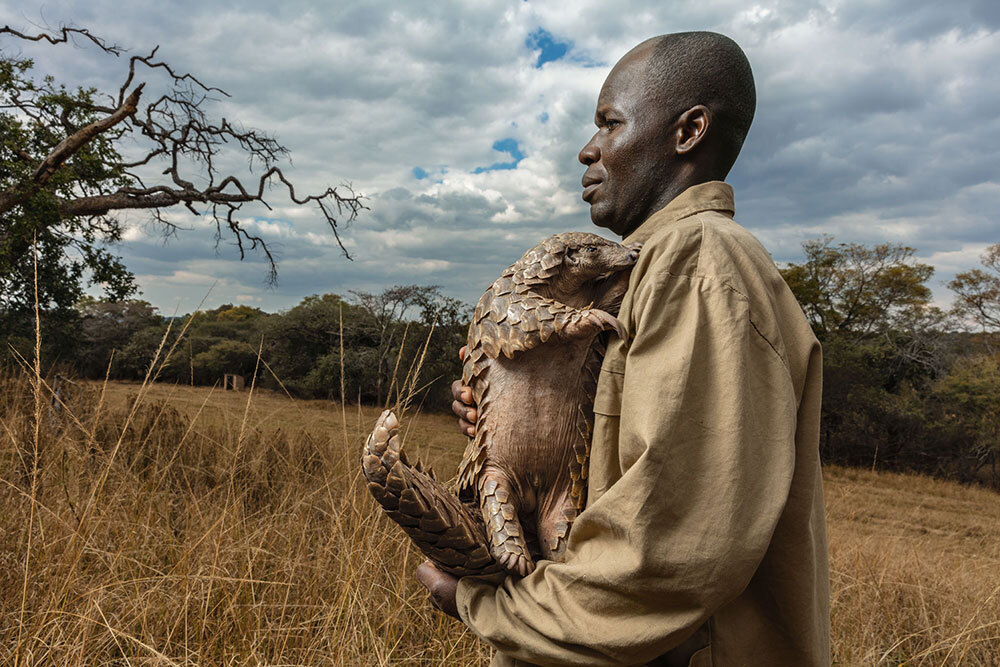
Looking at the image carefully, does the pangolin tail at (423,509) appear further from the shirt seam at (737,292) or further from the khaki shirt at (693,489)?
the shirt seam at (737,292)

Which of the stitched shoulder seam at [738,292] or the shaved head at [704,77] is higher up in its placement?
the shaved head at [704,77]

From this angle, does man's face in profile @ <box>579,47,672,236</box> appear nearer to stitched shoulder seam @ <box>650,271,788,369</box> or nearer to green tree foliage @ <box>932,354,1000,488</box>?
stitched shoulder seam @ <box>650,271,788,369</box>

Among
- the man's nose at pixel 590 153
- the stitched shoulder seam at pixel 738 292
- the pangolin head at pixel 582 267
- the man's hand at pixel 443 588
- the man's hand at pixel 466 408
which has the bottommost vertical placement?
the man's hand at pixel 443 588

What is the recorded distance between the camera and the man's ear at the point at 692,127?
1.31m

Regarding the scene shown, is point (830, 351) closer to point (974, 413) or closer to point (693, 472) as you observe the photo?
point (974, 413)

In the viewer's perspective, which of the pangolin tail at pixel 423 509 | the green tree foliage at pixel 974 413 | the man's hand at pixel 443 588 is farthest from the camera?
the green tree foliage at pixel 974 413

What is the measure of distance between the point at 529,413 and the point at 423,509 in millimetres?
295

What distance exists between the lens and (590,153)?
1.44m

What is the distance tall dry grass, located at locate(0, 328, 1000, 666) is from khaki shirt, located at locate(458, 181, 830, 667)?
5.65ft

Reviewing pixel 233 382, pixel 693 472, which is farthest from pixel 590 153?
pixel 233 382

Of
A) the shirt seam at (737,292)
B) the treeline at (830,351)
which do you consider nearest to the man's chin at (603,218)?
the shirt seam at (737,292)

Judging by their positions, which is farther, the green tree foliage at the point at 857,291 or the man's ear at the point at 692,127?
the green tree foliage at the point at 857,291

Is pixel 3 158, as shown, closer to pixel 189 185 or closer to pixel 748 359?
pixel 189 185

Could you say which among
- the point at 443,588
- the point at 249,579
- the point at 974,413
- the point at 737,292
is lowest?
the point at 249,579
